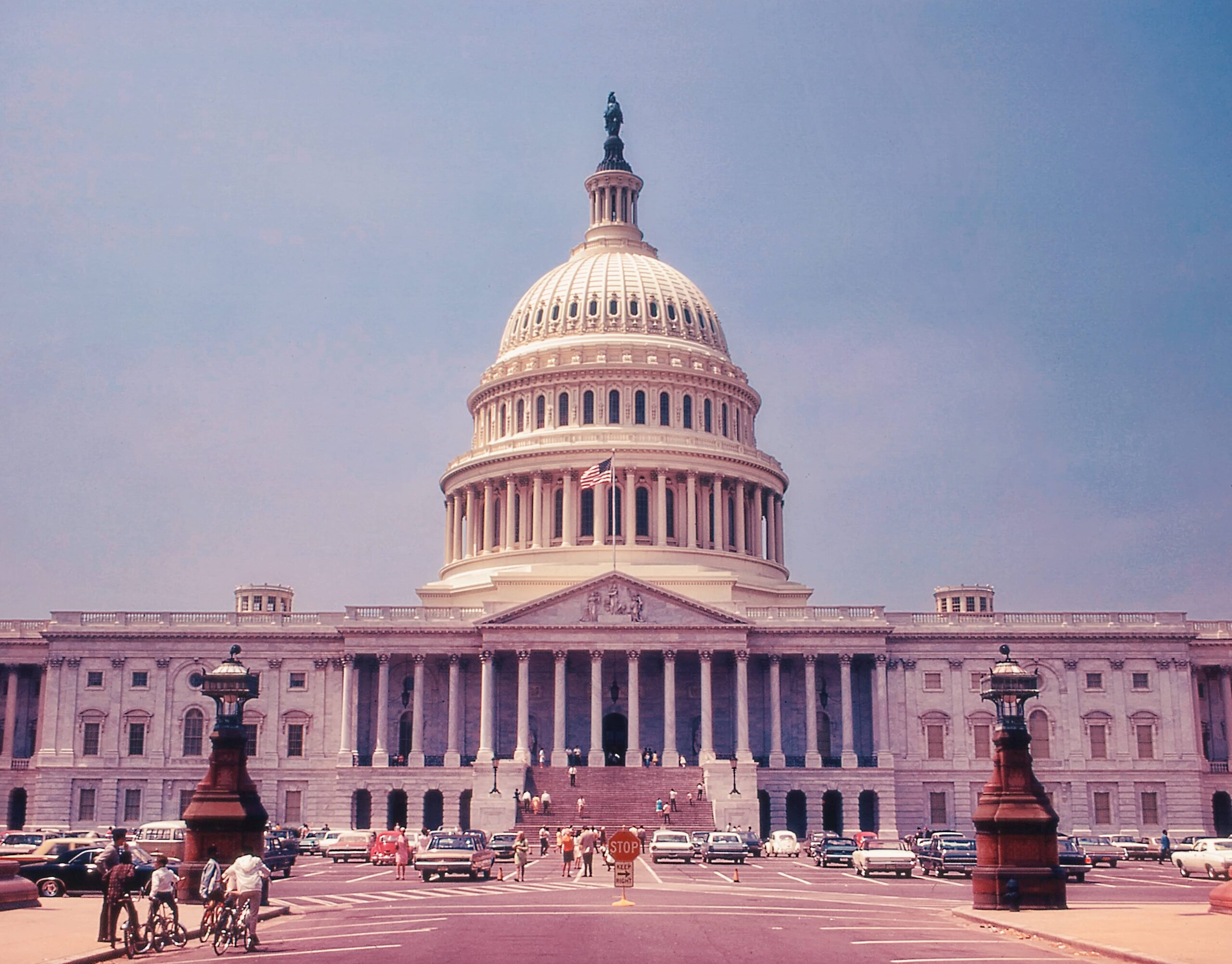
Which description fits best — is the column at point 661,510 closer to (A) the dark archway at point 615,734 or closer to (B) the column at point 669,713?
(B) the column at point 669,713

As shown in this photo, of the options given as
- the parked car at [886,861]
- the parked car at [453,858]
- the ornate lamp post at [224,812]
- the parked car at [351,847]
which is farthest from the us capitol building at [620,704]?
the ornate lamp post at [224,812]

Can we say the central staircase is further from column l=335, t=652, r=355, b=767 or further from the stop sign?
the stop sign

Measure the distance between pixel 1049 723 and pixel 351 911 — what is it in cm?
6931

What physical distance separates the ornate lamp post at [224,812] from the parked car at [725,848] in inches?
1110

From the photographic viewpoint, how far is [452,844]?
5612cm

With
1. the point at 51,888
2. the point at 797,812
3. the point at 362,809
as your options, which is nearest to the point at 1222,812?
the point at 797,812

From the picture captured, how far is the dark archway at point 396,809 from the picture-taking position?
97.0m

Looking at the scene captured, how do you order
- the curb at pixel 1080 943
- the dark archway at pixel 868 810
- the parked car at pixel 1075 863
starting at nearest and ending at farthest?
1. the curb at pixel 1080 943
2. the parked car at pixel 1075 863
3. the dark archway at pixel 868 810

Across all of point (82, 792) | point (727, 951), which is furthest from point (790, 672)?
point (727, 951)

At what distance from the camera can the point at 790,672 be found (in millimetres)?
101875

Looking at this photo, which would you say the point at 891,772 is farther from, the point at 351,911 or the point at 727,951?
the point at 727,951

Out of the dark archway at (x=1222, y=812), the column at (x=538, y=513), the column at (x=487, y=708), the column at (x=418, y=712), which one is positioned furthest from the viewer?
the column at (x=538, y=513)

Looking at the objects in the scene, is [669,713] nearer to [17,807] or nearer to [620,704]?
[620,704]

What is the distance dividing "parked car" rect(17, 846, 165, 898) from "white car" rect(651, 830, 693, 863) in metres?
24.5
